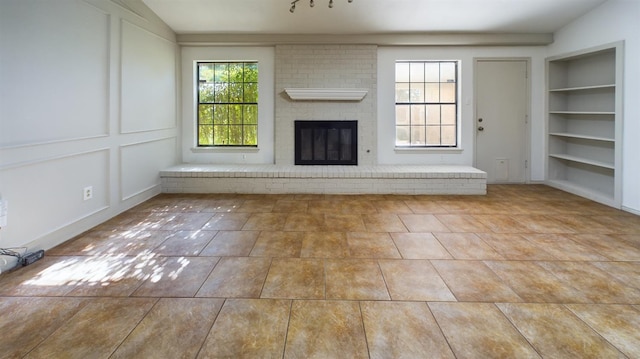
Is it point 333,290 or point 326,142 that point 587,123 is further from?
point 333,290

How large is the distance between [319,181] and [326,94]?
147 centimetres

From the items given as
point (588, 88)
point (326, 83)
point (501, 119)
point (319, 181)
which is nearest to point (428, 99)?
point (501, 119)

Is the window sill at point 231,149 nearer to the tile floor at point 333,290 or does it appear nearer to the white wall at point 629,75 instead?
the tile floor at point 333,290

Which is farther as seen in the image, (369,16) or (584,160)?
(369,16)

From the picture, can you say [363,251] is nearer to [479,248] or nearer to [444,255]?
[444,255]

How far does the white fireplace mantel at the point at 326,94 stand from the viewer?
6043 millimetres

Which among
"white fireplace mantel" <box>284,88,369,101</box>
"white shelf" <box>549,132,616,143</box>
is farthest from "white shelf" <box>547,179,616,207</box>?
"white fireplace mantel" <box>284,88,369,101</box>

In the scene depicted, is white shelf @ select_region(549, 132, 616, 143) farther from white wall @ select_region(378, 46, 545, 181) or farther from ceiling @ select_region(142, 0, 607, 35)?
ceiling @ select_region(142, 0, 607, 35)

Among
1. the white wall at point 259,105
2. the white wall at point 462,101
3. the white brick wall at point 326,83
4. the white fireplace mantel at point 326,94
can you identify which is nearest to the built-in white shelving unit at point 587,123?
the white wall at point 462,101

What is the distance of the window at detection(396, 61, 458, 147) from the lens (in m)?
6.36

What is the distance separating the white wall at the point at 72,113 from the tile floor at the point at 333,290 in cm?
37

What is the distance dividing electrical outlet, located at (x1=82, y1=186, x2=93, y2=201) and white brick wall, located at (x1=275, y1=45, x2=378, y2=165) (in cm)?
301

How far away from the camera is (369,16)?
5.45m

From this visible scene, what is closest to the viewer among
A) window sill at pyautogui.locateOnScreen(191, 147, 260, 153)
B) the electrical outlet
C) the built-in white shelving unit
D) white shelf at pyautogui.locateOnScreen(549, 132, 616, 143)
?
the electrical outlet
